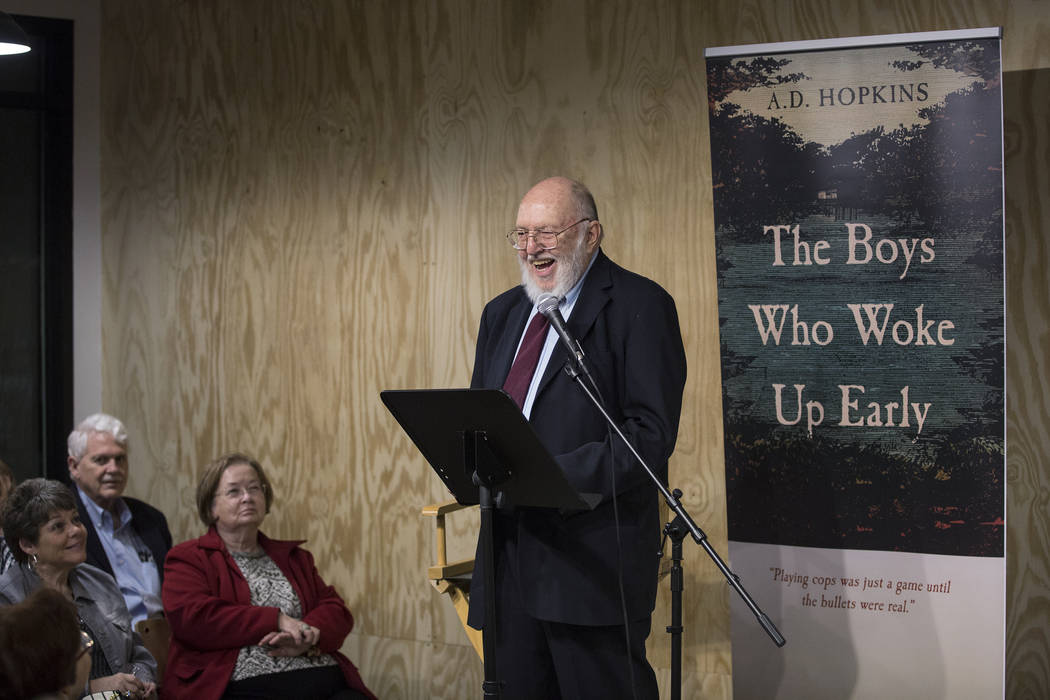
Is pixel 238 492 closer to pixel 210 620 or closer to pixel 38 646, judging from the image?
pixel 210 620

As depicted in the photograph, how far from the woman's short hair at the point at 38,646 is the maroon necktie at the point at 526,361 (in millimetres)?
1078

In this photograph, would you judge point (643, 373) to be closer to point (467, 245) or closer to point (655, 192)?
point (655, 192)

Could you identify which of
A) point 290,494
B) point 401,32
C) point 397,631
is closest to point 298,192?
point 401,32

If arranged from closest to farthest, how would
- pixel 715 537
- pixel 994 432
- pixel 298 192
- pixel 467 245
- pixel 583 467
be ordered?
1. pixel 583 467
2. pixel 994 432
3. pixel 715 537
4. pixel 467 245
5. pixel 298 192

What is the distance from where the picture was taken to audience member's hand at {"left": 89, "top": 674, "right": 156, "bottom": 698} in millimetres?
2900

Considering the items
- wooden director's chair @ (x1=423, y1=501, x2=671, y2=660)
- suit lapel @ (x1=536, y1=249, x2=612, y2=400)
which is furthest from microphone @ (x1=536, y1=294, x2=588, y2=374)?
wooden director's chair @ (x1=423, y1=501, x2=671, y2=660)

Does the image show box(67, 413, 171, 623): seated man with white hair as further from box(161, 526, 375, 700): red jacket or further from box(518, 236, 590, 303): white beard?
box(518, 236, 590, 303): white beard

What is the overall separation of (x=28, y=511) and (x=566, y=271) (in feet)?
4.88

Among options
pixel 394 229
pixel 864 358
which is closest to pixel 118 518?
pixel 394 229

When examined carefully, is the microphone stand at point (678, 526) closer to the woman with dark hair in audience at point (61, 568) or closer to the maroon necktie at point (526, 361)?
the maroon necktie at point (526, 361)

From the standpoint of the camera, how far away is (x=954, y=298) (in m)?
3.05

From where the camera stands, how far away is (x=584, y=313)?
8.36 feet

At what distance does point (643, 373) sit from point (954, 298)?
3.52ft

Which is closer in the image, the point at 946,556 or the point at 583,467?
the point at 583,467
